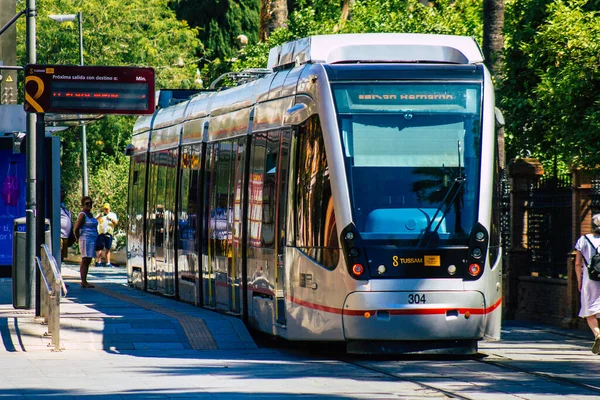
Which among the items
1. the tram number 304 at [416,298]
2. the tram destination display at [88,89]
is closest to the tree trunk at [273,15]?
the tram destination display at [88,89]

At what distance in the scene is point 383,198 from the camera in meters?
14.2

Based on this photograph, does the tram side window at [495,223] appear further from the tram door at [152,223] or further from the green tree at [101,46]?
the green tree at [101,46]

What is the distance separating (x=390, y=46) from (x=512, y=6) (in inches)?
369

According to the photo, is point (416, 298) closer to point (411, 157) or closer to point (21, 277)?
point (411, 157)

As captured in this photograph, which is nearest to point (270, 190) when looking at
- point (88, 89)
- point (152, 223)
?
point (88, 89)

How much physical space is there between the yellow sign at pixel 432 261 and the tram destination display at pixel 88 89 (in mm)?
4841

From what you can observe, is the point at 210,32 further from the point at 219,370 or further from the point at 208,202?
the point at 219,370

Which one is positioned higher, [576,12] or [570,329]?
[576,12]

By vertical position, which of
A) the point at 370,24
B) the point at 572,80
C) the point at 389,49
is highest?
the point at 370,24

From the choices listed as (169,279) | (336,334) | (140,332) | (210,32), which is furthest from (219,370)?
(210,32)

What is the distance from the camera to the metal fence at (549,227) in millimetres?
20219

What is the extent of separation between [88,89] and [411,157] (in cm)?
494

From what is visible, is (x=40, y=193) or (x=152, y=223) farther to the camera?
(x=152, y=223)

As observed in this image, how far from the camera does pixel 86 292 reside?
2473cm
